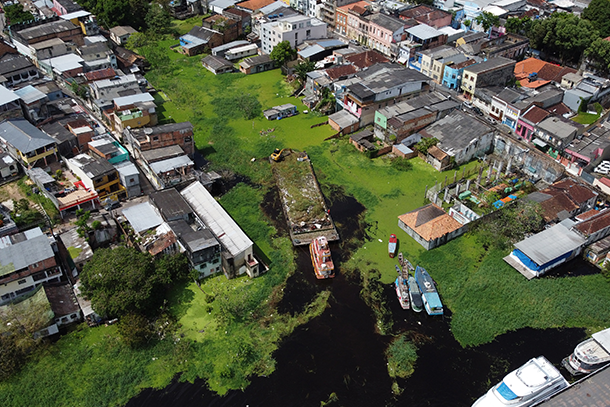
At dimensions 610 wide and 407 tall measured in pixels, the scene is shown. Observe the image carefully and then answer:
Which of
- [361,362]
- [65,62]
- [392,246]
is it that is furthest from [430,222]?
[65,62]

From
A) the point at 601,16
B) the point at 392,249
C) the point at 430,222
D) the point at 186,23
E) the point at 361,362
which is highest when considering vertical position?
the point at 601,16

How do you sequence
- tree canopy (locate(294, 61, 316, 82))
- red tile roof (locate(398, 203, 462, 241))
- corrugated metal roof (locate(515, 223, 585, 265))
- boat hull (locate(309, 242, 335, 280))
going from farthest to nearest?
tree canopy (locate(294, 61, 316, 82))
red tile roof (locate(398, 203, 462, 241))
boat hull (locate(309, 242, 335, 280))
corrugated metal roof (locate(515, 223, 585, 265))

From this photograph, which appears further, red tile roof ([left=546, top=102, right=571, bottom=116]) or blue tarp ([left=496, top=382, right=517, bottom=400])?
red tile roof ([left=546, top=102, right=571, bottom=116])

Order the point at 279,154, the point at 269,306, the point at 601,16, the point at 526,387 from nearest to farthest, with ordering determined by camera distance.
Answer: the point at 526,387 < the point at 269,306 < the point at 279,154 < the point at 601,16

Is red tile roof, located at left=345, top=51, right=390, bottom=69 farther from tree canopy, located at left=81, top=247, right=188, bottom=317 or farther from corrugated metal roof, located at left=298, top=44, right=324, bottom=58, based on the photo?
tree canopy, located at left=81, top=247, right=188, bottom=317

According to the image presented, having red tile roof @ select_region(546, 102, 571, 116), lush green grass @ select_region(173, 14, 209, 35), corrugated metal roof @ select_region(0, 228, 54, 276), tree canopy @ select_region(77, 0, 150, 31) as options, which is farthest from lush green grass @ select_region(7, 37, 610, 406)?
lush green grass @ select_region(173, 14, 209, 35)

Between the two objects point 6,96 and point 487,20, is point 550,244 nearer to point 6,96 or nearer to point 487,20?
point 487,20

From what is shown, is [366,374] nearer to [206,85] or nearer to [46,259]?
[46,259]

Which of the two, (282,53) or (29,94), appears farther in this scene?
(282,53)
